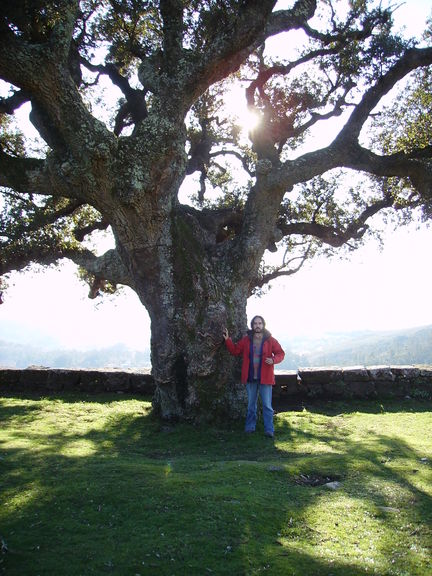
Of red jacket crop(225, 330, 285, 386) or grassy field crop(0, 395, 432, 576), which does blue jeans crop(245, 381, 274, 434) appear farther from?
grassy field crop(0, 395, 432, 576)

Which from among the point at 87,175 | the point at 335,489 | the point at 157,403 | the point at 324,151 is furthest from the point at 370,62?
the point at 335,489

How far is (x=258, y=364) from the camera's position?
9.66 metres

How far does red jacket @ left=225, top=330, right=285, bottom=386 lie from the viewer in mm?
9555

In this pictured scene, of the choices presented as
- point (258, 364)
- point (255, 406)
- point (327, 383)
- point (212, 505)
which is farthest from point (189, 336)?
point (327, 383)

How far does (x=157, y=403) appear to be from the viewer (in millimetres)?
10961

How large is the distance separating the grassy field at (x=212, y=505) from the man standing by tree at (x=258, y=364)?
550mm

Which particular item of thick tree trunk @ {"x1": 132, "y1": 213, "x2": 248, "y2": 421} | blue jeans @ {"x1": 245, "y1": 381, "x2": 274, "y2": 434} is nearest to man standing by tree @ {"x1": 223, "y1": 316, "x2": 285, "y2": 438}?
blue jeans @ {"x1": 245, "y1": 381, "x2": 274, "y2": 434}

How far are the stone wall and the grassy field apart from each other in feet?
13.9

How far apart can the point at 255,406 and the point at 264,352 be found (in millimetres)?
1178

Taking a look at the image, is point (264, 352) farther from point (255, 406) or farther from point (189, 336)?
point (189, 336)

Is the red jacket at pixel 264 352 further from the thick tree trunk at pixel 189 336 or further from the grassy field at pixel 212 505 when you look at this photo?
the grassy field at pixel 212 505

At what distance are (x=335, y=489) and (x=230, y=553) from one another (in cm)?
232

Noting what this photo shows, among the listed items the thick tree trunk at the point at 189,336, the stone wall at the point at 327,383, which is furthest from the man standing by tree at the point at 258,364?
the stone wall at the point at 327,383

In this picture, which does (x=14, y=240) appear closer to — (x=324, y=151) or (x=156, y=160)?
(x=156, y=160)
